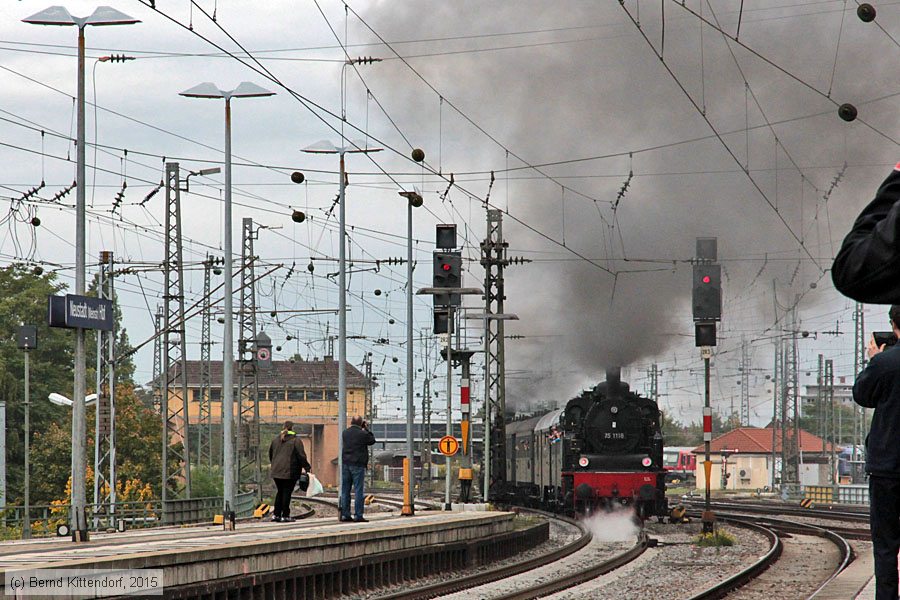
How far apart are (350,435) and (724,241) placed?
48.9 feet

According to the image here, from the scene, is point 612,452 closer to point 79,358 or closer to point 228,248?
point 228,248

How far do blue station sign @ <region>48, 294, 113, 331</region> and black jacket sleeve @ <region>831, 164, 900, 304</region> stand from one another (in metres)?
15.0

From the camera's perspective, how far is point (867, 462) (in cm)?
720

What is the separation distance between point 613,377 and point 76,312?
18625 mm

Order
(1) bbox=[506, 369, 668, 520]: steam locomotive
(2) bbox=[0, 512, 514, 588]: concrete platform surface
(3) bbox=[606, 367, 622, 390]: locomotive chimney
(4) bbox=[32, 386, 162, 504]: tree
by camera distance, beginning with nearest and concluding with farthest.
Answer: (2) bbox=[0, 512, 514, 588]: concrete platform surface → (1) bbox=[506, 369, 668, 520]: steam locomotive → (3) bbox=[606, 367, 622, 390]: locomotive chimney → (4) bbox=[32, 386, 162, 504]: tree

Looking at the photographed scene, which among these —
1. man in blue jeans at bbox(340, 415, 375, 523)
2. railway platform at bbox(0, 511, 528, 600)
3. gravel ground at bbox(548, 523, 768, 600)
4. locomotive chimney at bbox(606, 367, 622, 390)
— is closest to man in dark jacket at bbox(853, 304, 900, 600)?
railway platform at bbox(0, 511, 528, 600)

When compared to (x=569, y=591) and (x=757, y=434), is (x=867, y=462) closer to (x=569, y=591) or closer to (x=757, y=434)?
(x=569, y=591)

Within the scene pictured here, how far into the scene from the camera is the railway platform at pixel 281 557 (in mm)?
12039

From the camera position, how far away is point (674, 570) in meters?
21.4

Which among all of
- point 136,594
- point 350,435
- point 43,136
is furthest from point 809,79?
point 136,594

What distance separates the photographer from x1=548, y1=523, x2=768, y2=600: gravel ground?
17719mm

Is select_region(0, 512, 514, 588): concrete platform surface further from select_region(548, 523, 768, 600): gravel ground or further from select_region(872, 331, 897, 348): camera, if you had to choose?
select_region(872, 331, 897, 348): camera

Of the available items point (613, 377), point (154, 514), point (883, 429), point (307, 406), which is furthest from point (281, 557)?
point (307, 406)

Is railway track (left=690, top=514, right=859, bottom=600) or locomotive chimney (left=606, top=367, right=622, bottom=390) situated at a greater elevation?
locomotive chimney (left=606, top=367, right=622, bottom=390)
